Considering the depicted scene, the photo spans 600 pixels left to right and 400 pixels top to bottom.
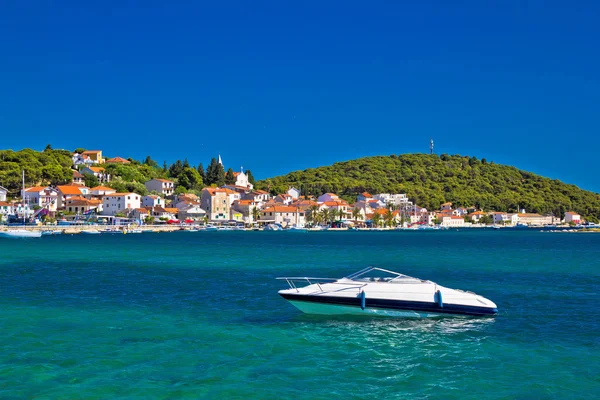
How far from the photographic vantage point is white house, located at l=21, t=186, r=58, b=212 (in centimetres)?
12644

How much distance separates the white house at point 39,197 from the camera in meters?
126

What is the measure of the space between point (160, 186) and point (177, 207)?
12045mm

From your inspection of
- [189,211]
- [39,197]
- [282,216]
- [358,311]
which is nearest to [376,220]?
[282,216]

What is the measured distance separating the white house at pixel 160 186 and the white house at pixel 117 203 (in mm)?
19132

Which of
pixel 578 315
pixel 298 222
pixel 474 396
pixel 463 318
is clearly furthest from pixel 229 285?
pixel 298 222

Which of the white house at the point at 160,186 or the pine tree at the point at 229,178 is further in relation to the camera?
the pine tree at the point at 229,178

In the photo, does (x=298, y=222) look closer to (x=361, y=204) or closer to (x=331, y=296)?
(x=361, y=204)

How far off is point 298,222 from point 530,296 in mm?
133013

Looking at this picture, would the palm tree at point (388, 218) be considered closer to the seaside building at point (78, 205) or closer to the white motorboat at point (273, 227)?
the white motorboat at point (273, 227)

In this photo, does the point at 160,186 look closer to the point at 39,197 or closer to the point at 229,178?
the point at 229,178

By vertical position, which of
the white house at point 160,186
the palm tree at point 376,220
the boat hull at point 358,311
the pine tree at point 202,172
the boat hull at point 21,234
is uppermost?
the pine tree at point 202,172

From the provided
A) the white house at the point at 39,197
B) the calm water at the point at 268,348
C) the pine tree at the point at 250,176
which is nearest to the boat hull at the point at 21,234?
the white house at the point at 39,197

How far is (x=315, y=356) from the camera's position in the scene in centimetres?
1425

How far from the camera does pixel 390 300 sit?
18281 mm
